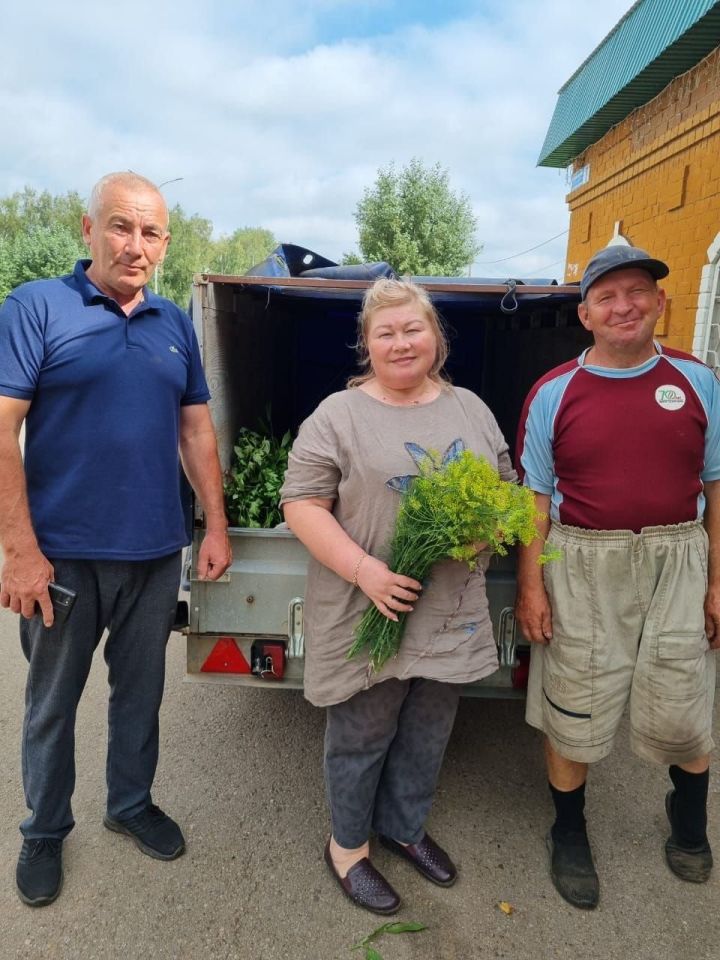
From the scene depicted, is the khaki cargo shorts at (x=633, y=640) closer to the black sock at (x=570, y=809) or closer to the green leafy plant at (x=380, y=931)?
the black sock at (x=570, y=809)

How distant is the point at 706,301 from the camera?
6.02 meters

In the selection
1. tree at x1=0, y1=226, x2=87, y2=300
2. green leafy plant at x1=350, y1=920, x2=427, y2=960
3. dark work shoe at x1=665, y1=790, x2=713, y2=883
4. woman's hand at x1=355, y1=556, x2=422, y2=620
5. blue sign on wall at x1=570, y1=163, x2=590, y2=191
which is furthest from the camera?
tree at x1=0, y1=226, x2=87, y2=300

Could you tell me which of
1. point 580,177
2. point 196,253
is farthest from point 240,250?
point 580,177

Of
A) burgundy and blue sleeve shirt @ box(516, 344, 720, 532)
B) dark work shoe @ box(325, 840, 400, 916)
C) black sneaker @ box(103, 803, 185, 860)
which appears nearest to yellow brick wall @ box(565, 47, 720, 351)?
burgundy and blue sleeve shirt @ box(516, 344, 720, 532)

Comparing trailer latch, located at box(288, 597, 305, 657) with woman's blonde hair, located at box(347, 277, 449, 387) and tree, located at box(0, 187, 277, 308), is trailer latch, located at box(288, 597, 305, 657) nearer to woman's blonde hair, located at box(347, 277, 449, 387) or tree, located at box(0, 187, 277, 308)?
woman's blonde hair, located at box(347, 277, 449, 387)

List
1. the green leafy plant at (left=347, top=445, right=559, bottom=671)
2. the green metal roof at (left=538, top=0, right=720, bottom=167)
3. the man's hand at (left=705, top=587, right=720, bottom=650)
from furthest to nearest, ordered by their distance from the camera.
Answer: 1. the green metal roof at (left=538, top=0, right=720, bottom=167)
2. the man's hand at (left=705, top=587, right=720, bottom=650)
3. the green leafy plant at (left=347, top=445, right=559, bottom=671)

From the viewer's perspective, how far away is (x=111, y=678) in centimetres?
248

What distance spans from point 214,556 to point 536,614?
3.78 ft

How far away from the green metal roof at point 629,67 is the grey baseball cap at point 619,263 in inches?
179

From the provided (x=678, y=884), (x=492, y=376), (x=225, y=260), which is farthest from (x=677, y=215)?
(x=225, y=260)

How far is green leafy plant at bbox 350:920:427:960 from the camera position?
2.10 meters

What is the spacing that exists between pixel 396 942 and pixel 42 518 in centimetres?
171

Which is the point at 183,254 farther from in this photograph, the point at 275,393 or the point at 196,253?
the point at 275,393

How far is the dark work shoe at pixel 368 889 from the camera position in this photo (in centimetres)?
227
